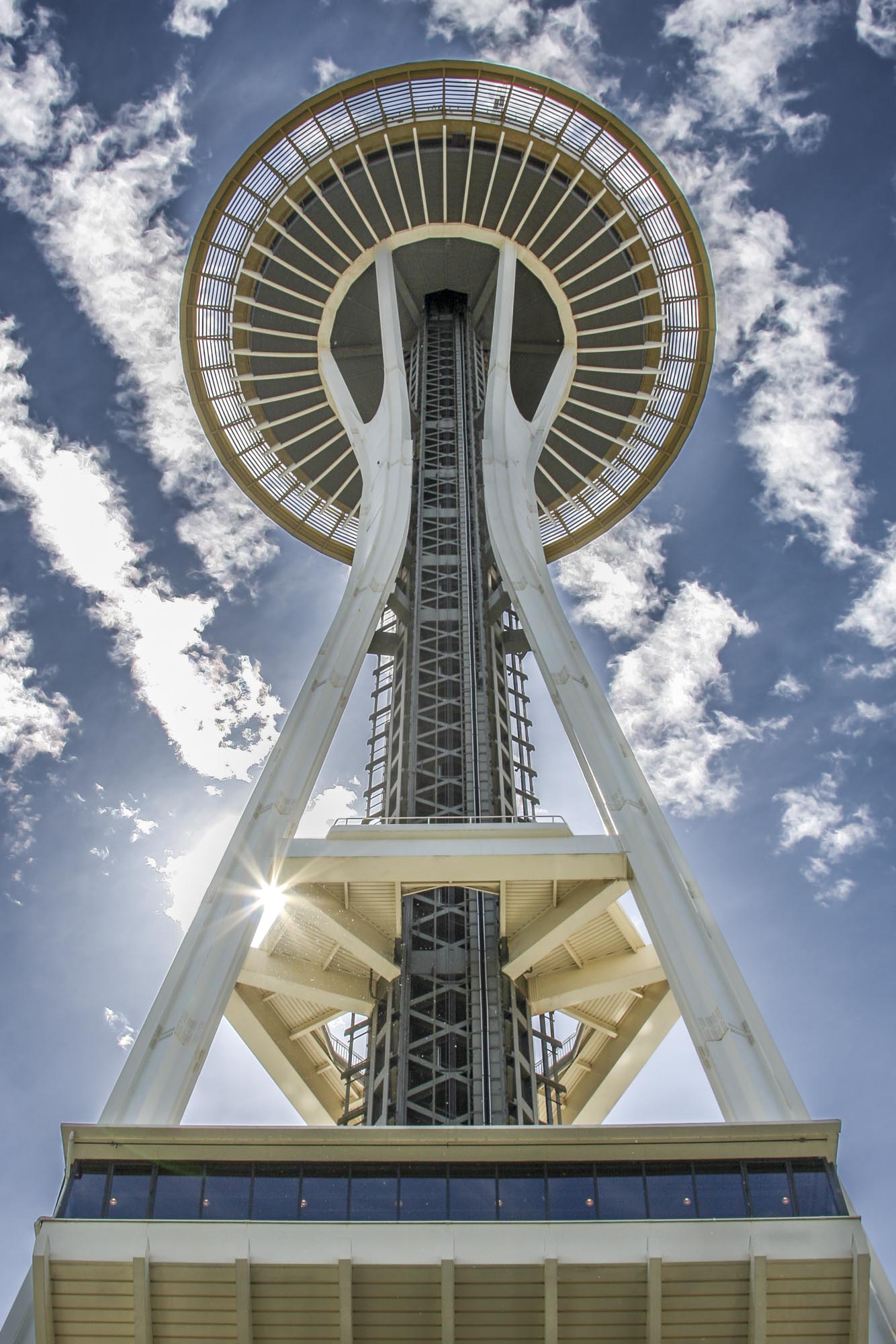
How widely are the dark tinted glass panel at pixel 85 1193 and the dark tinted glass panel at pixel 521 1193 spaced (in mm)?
5220

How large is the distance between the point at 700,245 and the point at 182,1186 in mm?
30051

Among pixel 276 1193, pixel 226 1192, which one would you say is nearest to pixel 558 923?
pixel 276 1193

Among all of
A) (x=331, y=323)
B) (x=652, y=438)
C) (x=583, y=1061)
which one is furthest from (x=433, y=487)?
(x=583, y=1061)

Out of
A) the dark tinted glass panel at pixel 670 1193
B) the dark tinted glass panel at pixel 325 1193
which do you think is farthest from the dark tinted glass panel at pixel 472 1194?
the dark tinted glass panel at pixel 670 1193

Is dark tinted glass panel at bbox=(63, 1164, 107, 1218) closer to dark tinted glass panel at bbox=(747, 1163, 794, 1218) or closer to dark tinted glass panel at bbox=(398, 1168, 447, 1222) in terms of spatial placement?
dark tinted glass panel at bbox=(398, 1168, 447, 1222)

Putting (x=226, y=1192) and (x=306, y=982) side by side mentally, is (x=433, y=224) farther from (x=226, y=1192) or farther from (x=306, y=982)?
(x=226, y=1192)

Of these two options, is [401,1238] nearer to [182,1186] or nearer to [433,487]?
[182,1186]

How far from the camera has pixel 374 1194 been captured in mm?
15188

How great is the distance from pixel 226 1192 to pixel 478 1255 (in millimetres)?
3365

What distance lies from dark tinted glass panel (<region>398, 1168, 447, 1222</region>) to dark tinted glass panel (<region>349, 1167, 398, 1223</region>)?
116 mm

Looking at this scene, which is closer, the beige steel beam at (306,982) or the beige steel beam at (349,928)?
the beige steel beam at (306,982)

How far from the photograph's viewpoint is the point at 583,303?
123ft

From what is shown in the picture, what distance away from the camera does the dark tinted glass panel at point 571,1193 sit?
1499 centimetres

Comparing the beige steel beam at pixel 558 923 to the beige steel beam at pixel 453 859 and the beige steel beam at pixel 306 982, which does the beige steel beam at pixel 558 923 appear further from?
the beige steel beam at pixel 306 982
